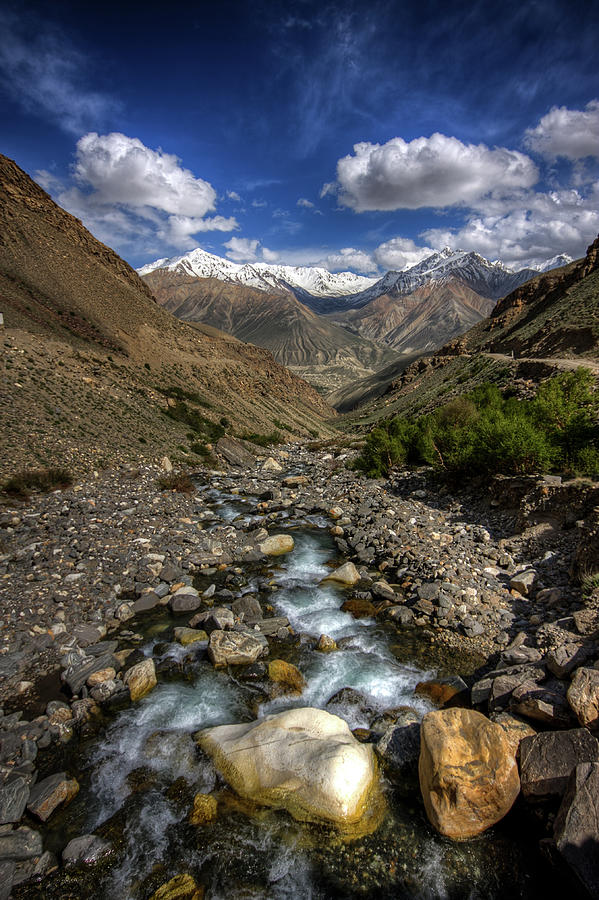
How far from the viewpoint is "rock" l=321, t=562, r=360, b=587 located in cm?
1587

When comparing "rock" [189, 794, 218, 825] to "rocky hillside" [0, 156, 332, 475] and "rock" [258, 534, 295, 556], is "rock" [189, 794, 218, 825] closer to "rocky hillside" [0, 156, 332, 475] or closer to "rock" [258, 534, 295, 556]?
"rock" [258, 534, 295, 556]

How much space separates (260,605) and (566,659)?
30.7ft

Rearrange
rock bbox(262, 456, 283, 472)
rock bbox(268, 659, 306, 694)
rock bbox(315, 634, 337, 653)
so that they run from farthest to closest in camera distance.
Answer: rock bbox(262, 456, 283, 472), rock bbox(315, 634, 337, 653), rock bbox(268, 659, 306, 694)

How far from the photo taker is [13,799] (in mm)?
7086

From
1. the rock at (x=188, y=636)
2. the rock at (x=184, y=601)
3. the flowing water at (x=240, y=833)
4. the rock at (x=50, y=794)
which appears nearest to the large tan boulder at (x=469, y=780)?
the flowing water at (x=240, y=833)

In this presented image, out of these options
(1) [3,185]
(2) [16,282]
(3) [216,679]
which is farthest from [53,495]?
(1) [3,185]

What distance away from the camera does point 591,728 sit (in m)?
6.94

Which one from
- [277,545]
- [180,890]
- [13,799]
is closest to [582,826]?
[180,890]

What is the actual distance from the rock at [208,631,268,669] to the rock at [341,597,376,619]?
3.47 m

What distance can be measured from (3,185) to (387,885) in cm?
9003

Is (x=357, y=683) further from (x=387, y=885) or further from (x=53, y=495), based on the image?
(x=53, y=495)

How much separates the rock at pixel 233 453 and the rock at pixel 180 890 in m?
Result: 34.9

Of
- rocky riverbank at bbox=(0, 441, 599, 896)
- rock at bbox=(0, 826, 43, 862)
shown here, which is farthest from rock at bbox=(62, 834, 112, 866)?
rock at bbox=(0, 826, 43, 862)

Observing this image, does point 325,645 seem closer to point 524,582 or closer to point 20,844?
point 524,582
